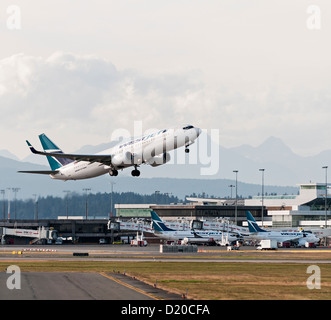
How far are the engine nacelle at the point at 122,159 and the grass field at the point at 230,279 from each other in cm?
1342

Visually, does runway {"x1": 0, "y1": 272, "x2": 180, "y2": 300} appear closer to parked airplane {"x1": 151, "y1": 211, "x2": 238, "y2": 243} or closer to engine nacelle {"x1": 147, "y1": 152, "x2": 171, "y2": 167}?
engine nacelle {"x1": 147, "y1": 152, "x2": 171, "y2": 167}

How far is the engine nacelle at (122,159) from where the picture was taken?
88.9 metres

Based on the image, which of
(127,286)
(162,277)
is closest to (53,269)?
(162,277)

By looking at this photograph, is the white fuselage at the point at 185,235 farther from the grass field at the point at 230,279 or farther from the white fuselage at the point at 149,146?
the white fuselage at the point at 149,146

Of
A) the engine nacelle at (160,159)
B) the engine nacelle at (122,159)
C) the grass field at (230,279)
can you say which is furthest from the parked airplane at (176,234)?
the engine nacelle at (160,159)

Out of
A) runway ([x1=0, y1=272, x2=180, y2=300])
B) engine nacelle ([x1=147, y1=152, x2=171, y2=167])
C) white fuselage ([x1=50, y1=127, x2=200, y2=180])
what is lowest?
runway ([x1=0, y1=272, x2=180, y2=300])

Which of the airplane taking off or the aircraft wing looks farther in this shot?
the aircraft wing

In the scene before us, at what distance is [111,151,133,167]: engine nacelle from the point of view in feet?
292

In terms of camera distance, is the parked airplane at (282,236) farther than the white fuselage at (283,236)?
No

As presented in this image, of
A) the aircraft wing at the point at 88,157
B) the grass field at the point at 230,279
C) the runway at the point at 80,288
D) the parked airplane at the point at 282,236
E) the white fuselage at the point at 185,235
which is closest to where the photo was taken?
the runway at the point at 80,288

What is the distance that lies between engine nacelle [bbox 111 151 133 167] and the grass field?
13422 mm

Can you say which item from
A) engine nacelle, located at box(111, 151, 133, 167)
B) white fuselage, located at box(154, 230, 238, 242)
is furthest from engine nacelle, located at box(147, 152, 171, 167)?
white fuselage, located at box(154, 230, 238, 242)

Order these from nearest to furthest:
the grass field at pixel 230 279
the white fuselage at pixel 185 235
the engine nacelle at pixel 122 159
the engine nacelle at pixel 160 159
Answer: the grass field at pixel 230 279 < the engine nacelle at pixel 160 159 < the engine nacelle at pixel 122 159 < the white fuselage at pixel 185 235
